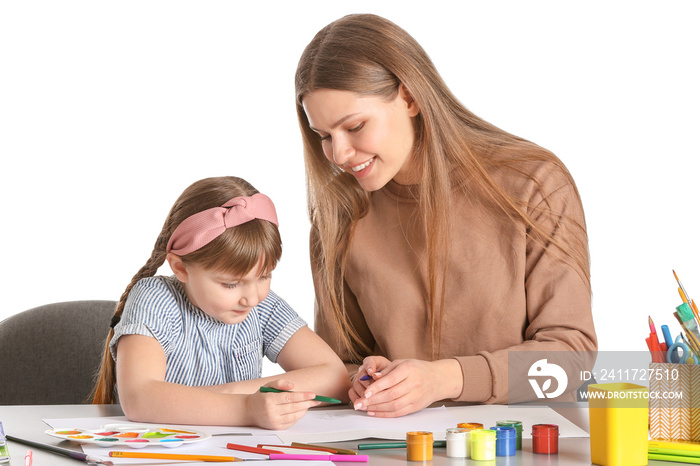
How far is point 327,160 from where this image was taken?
5.44ft

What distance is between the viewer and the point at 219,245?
53.5 inches

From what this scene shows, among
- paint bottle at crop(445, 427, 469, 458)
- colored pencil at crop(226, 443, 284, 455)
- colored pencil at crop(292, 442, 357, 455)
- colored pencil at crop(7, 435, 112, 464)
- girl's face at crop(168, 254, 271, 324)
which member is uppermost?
girl's face at crop(168, 254, 271, 324)

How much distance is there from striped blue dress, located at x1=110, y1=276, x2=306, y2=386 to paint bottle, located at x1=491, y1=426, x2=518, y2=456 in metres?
0.62

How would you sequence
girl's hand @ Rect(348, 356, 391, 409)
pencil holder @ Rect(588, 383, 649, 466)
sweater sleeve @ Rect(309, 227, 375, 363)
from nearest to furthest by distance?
pencil holder @ Rect(588, 383, 649, 466)
girl's hand @ Rect(348, 356, 391, 409)
sweater sleeve @ Rect(309, 227, 375, 363)

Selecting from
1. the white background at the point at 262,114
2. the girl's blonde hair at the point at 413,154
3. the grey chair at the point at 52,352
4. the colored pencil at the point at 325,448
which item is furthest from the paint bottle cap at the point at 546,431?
the white background at the point at 262,114

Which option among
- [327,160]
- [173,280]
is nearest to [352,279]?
[327,160]

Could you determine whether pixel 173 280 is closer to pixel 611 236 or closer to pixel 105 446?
pixel 105 446

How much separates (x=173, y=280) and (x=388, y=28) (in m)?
0.63

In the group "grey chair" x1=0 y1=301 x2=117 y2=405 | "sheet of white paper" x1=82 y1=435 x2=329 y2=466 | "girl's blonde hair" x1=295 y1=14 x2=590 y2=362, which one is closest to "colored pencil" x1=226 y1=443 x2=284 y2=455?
"sheet of white paper" x1=82 y1=435 x2=329 y2=466

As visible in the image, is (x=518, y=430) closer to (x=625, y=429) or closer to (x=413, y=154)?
(x=625, y=429)

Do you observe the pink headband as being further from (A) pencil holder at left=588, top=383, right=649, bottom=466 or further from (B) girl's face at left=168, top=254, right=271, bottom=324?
(A) pencil holder at left=588, top=383, right=649, bottom=466

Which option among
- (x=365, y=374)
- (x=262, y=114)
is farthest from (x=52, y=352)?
(x=262, y=114)

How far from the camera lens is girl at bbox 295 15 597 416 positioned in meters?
1.45

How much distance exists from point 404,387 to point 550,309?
0.36m
